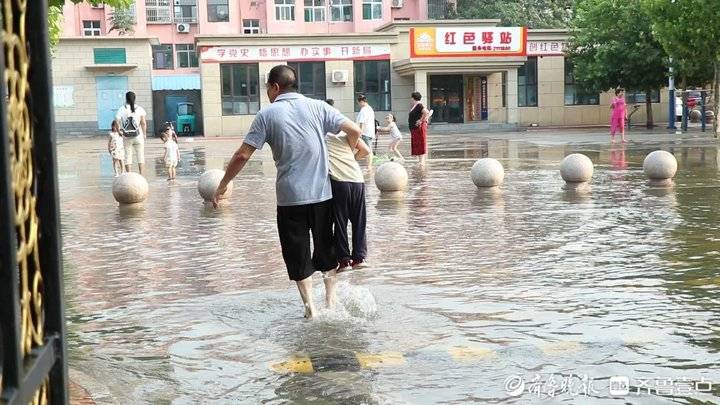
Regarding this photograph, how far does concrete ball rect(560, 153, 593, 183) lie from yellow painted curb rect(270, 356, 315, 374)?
10820 millimetres

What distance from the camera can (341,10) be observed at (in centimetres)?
5875

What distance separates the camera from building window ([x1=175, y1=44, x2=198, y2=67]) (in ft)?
194

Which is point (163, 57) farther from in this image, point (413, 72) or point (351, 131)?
point (351, 131)

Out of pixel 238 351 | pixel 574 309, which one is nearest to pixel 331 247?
pixel 238 351

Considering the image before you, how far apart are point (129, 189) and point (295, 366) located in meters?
9.45

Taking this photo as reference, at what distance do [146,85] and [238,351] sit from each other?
139 ft

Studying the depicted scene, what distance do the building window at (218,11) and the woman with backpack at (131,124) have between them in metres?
41.0

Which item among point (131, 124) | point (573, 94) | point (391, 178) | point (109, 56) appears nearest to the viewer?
point (391, 178)

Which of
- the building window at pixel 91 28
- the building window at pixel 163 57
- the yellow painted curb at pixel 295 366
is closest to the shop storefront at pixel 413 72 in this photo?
the building window at pixel 163 57

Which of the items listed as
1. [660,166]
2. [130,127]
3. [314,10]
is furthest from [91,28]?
[660,166]

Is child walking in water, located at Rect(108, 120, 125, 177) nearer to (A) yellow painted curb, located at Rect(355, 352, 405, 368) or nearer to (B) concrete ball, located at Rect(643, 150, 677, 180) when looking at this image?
(B) concrete ball, located at Rect(643, 150, 677, 180)

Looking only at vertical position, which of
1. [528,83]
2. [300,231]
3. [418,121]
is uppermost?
[528,83]

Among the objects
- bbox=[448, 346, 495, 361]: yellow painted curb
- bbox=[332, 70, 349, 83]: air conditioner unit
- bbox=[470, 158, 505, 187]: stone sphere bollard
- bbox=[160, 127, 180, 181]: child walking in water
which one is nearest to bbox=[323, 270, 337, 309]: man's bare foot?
bbox=[448, 346, 495, 361]: yellow painted curb

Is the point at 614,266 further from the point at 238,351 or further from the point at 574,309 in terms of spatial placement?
the point at 238,351
